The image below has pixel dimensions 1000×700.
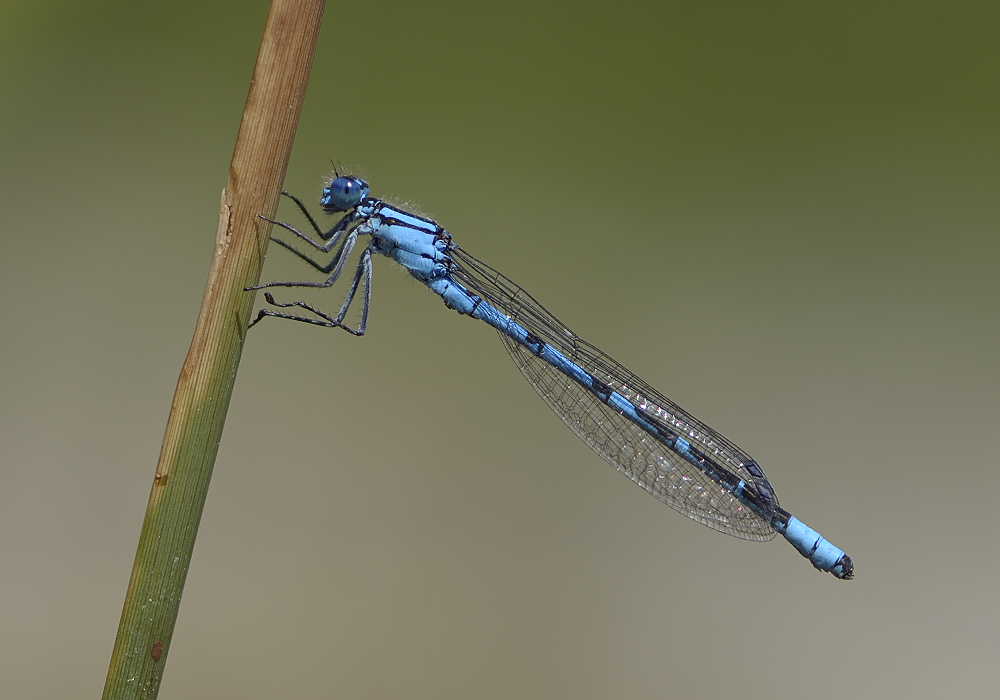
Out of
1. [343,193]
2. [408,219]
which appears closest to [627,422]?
[408,219]

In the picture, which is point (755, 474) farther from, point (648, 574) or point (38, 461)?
point (38, 461)

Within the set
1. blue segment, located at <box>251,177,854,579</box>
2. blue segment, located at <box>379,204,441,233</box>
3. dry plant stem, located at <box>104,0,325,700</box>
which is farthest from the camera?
blue segment, located at <box>251,177,854,579</box>

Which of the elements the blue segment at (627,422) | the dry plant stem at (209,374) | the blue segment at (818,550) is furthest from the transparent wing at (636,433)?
the dry plant stem at (209,374)

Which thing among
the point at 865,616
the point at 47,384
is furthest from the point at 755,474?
the point at 47,384

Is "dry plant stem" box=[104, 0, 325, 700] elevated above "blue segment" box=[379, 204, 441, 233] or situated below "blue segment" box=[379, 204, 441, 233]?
below

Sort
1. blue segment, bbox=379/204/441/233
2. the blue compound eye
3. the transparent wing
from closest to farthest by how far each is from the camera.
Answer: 1. the blue compound eye
2. blue segment, bbox=379/204/441/233
3. the transparent wing

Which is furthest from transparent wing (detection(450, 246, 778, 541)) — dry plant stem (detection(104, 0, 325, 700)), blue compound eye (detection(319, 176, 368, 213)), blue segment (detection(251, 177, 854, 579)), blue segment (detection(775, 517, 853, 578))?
dry plant stem (detection(104, 0, 325, 700))

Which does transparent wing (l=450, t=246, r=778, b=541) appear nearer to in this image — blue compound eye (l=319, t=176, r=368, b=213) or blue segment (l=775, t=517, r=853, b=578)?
blue segment (l=775, t=517, r=853, b=578)
